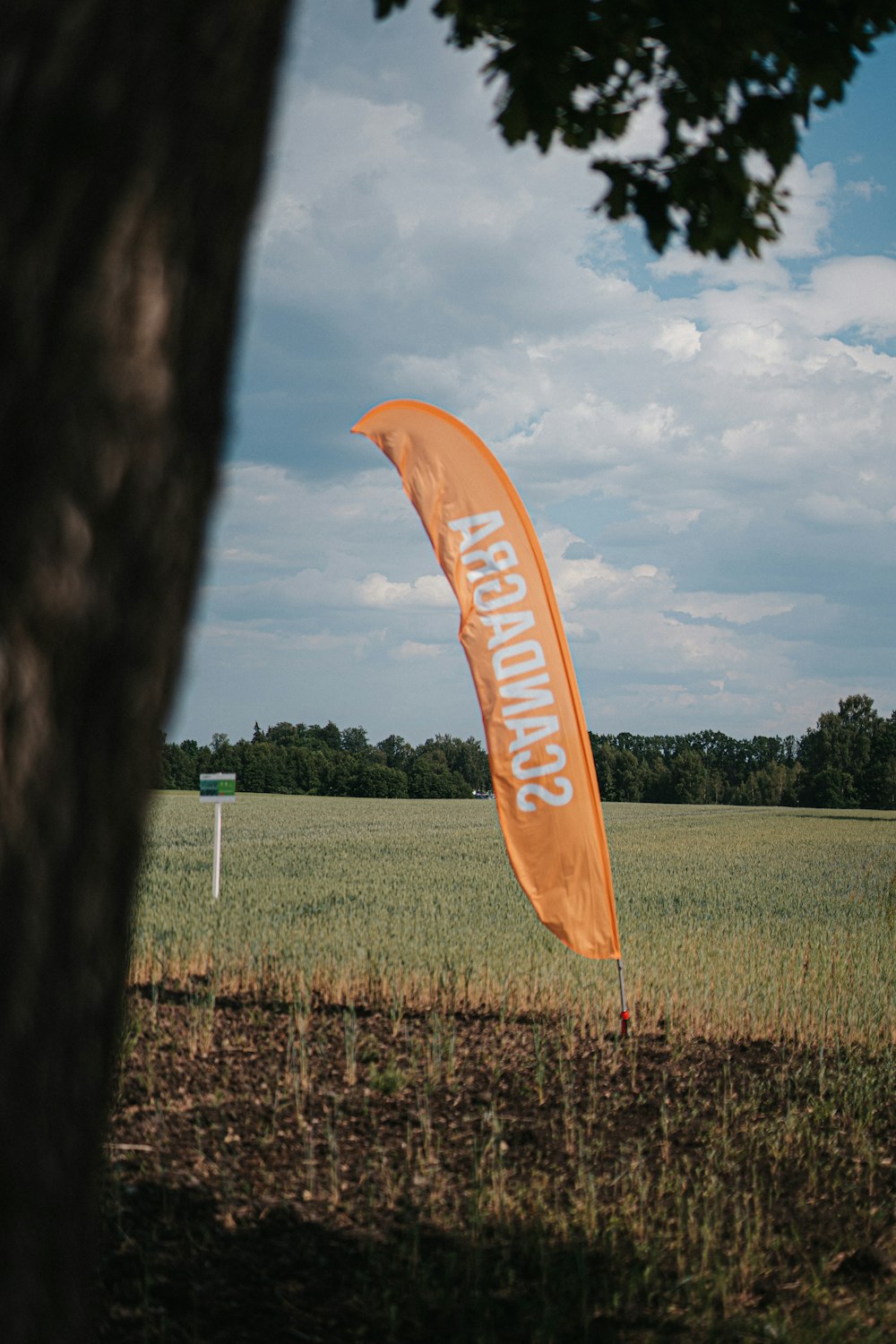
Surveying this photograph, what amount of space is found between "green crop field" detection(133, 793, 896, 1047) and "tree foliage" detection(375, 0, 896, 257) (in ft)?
10.8

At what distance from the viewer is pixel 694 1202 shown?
4.86m

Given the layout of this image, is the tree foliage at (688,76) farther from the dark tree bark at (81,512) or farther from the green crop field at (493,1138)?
the green crop field at (493,1138)

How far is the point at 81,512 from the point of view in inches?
55.2

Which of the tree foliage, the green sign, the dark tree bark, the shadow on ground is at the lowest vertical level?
the shadow on ground

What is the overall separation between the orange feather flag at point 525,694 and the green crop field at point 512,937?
47.7 inches

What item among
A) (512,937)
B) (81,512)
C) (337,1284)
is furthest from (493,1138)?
(512,937)

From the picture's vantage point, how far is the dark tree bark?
1379mm

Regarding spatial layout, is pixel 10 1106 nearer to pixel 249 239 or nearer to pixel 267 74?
A: pixel 249 239

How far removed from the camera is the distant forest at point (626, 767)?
76.8m

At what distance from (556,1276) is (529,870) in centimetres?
319

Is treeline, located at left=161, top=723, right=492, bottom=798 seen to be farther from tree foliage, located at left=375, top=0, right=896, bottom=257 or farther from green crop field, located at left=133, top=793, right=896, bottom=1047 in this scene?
tree foliage, located at left=375, top=0, right=896, bottom=257

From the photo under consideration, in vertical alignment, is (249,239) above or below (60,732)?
above

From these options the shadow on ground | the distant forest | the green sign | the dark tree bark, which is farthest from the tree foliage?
the distant forest

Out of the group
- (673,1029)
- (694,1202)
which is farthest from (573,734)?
(694,1202)
